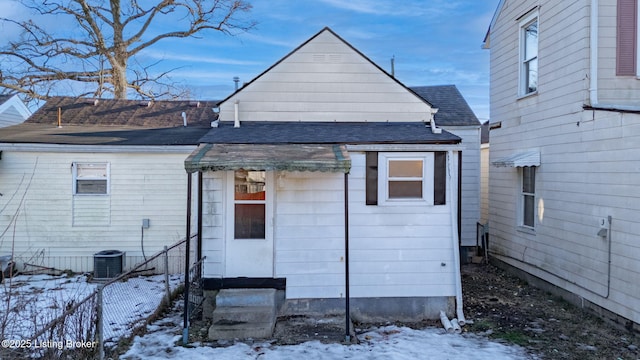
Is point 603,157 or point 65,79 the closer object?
point 603,157

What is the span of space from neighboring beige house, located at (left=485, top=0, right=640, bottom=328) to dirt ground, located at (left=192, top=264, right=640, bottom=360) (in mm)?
356

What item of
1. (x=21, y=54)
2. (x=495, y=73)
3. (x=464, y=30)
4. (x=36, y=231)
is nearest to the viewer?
(x=36, y=231)

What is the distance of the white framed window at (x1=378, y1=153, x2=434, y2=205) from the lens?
659 cm

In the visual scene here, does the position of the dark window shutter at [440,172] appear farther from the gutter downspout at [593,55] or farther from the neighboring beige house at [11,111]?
the neighboring beige house at [11,111]

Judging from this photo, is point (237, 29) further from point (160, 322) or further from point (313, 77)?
point (160, 322)

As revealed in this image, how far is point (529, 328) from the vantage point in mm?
6121

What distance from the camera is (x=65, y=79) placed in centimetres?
1872

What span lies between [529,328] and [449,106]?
7.34m

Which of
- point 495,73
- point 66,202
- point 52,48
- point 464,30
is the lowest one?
point 66,202

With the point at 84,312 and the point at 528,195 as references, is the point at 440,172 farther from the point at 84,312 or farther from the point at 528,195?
the point at 84,312

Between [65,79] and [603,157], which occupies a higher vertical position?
[65,79]

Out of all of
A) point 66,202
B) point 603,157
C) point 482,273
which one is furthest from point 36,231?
point 603,157

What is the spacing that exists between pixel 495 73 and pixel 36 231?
1204 centimetres

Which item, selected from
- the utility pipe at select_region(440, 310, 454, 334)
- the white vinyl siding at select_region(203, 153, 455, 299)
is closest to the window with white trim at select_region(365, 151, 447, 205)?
the white vinyl siding at select_region(203, 153, 455, 299)
